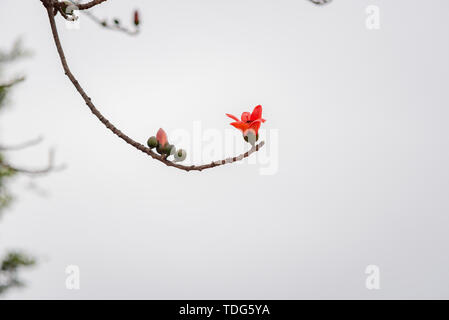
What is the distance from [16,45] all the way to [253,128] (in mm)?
8427

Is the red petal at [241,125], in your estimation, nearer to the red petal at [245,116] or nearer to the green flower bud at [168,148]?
the red petal at [245,116]

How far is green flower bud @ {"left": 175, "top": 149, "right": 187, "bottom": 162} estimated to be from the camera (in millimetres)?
1778

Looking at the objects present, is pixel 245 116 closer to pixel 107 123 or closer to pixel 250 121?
pixel 250 121

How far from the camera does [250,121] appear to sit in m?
2.03

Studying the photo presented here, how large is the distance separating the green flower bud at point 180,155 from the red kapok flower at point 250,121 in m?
0.29

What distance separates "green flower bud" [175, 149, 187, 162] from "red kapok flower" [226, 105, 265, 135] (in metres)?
0.29

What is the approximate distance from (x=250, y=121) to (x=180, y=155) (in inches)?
15.3

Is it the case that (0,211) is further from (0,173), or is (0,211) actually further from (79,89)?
(79,89)

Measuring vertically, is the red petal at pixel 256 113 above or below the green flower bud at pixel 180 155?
above

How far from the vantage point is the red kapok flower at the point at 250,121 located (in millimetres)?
1986

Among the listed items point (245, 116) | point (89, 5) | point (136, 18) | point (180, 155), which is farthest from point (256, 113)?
point (89, 5)

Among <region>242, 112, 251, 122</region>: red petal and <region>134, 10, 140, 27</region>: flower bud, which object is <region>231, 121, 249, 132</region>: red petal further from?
<region>134, 10, 140, 27</region>: flower bud

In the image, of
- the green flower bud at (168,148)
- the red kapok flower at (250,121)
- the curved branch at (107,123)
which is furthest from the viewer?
the red kapok flower at (250,121)

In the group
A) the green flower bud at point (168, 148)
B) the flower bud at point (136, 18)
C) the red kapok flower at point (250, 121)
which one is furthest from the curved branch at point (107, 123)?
the flower bud at point (136, 18)
